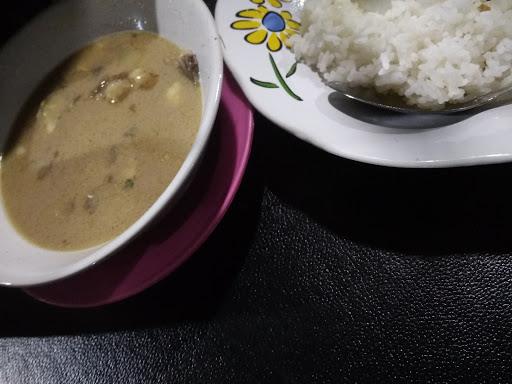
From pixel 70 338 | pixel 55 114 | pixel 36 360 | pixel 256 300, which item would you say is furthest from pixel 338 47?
pixel 36 360

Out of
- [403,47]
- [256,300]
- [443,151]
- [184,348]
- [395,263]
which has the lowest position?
[184,348]

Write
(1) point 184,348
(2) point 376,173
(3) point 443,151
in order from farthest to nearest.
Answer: (2) point 376,173 → (1) point 184,348 → (3) point 443,151

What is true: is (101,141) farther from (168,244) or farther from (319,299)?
(319,299)

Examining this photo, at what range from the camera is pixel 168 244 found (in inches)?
54.9

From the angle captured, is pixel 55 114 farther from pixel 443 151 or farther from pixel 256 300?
pixel 443 151

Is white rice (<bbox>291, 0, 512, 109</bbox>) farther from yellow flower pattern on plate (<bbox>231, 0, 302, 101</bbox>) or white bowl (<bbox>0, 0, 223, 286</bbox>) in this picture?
white bowl (<bbox>0, 0, 223, 286</bbox>)

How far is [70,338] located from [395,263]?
1.02 m

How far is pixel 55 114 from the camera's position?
1665mm

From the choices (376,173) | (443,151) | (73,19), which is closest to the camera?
(443,151)

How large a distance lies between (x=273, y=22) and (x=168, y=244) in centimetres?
87

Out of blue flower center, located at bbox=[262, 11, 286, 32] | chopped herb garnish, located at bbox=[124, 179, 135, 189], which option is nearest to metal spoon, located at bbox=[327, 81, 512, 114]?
blue flower center, located at bbox=[262, 11, 286, 32]

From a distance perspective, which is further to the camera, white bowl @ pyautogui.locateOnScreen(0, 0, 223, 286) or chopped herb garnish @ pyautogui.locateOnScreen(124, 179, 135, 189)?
chopped herb garnish @ pyautogui.locateOnScreen(124, 179, 135, 189)

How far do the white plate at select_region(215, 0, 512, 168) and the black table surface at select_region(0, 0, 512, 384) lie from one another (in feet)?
0.60

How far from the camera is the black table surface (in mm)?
1359
